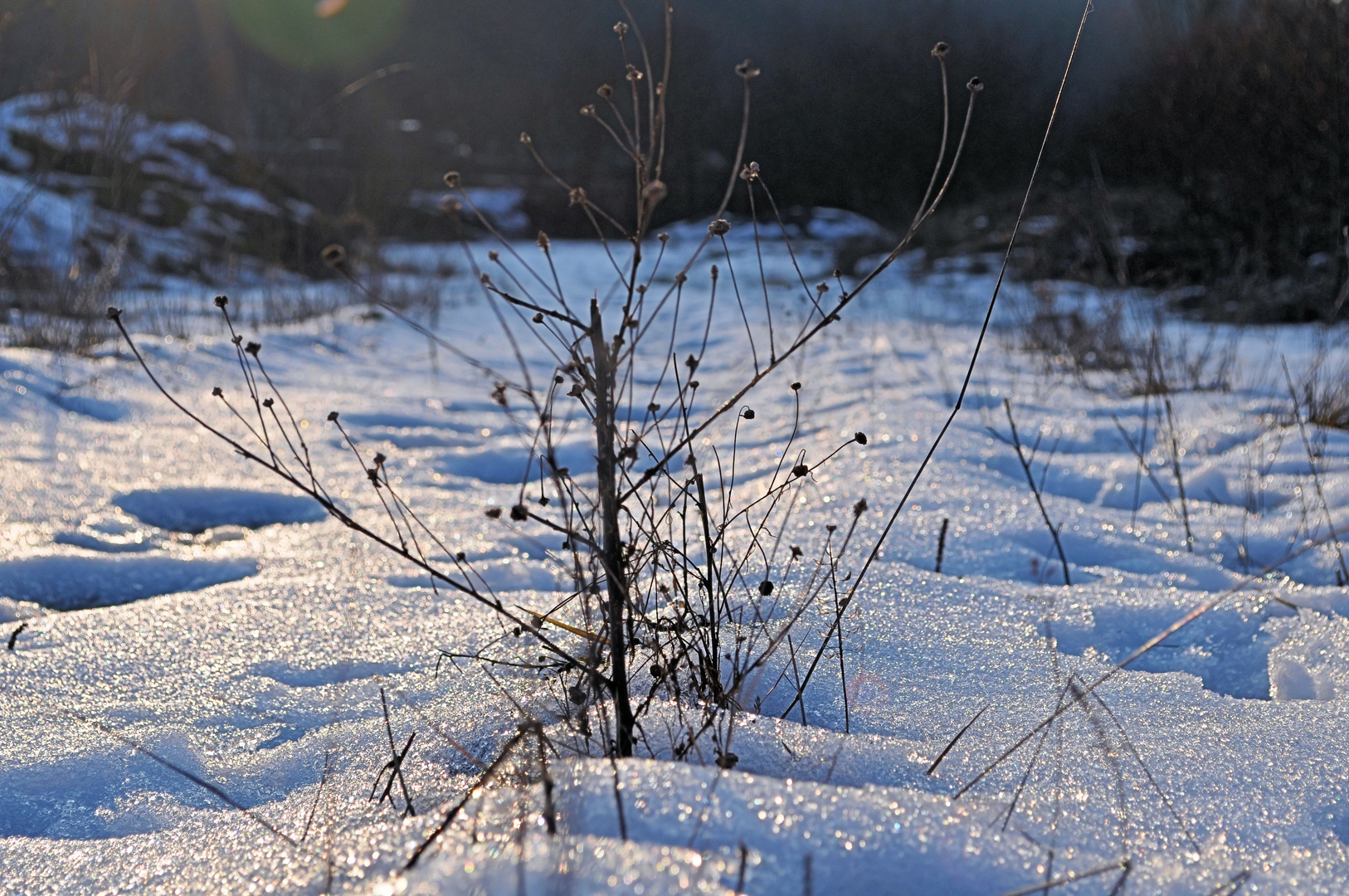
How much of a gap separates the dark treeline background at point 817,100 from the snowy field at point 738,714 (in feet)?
5.39

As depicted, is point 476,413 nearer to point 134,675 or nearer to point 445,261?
point 134,675

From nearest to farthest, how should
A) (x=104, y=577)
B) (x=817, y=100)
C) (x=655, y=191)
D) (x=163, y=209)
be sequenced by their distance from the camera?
(x=655, y=191), (x=104, y=577), (x=163, y=209), (x=817, y=100)

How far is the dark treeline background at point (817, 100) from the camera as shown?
275 inches

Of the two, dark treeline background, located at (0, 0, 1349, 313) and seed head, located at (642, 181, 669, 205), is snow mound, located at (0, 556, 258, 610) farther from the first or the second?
dark treeline background, located at (0, 0, 1349, 313)

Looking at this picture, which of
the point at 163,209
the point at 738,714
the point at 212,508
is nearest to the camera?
the point at 738,714

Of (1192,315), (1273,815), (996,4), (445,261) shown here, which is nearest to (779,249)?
(445,261)

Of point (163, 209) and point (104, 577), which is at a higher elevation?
point (163, 209)

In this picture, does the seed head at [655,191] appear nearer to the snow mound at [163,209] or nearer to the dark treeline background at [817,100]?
the dark treeline background at [817,100]

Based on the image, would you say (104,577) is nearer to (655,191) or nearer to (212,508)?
(212,508)

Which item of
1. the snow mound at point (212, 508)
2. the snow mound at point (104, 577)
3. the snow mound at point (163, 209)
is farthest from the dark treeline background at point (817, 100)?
the snow mound at point (104, 577)

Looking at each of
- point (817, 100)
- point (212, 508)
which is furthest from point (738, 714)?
point (817, 100)

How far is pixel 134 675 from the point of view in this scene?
1.50 meters

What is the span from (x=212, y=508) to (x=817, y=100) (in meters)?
18.7

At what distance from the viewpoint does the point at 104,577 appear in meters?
1.95
